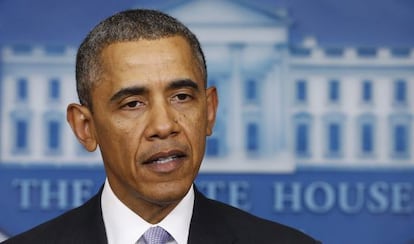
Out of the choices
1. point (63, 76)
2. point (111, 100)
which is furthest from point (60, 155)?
point (111, 100)

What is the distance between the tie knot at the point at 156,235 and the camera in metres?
1.65

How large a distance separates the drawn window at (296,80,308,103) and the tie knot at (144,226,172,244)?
1194 millimetres

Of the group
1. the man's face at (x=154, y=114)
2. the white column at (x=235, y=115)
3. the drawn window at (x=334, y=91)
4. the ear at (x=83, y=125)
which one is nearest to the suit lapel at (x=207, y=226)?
the man's face at (x=154, y=114)

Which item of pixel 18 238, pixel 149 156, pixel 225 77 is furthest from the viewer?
pixel 225 77

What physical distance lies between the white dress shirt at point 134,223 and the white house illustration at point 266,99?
41.9 inches

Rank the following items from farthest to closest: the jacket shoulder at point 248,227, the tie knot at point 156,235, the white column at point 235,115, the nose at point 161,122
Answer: the white column at point 235,115
the jacket shoulder at point 248,227
the tie knot at point 156,235
the nose at point 161,122

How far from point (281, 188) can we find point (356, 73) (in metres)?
0.42

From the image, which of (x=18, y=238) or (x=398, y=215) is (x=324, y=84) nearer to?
(x=398, y=215)

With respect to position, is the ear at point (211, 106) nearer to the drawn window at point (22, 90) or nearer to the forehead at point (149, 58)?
the forehead at point (149, 58)

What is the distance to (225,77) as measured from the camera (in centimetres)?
274

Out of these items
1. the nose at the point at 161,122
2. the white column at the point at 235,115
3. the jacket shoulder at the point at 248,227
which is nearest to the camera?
the nose at the point at 161,122

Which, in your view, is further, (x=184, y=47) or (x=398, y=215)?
(x=398, y=215)

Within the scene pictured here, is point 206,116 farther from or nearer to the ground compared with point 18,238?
farther from the ground

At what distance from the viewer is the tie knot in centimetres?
165
